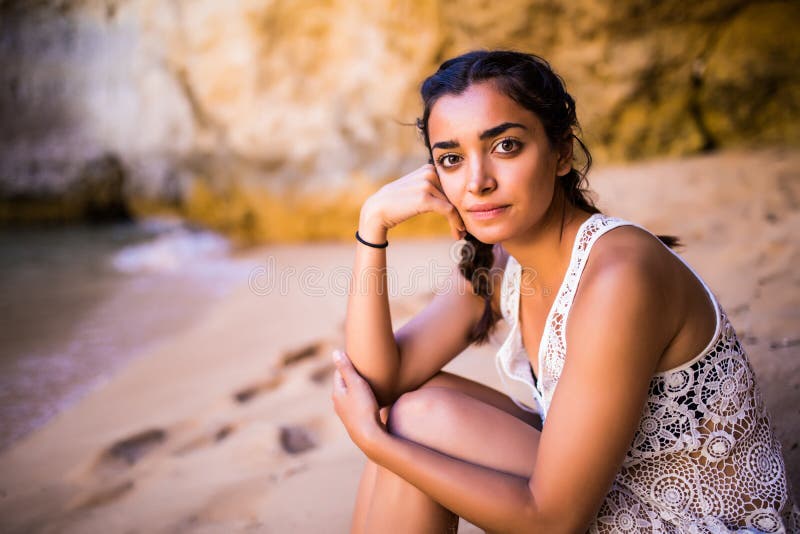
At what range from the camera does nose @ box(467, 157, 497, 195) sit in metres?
1.49

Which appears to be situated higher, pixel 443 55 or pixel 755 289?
pixel 443 55

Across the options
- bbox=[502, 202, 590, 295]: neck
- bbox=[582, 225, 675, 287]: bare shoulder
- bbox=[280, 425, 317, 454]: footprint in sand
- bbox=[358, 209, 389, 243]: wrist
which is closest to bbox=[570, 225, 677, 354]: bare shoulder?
bbox=[582, 225, 675, 287]: bare shoulder

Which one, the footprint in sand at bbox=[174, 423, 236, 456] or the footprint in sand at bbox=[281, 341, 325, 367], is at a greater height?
the footprint in sand at bbox=[174, 423, 236, 456]

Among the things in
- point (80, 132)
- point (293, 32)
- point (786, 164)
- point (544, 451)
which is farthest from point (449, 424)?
point (80, 132)

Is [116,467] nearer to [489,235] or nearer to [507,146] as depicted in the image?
[489,235]

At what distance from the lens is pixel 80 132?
35.4ft

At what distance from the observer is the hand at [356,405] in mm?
1516

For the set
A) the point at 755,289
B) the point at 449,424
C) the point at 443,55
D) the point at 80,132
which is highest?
the point at 443,55

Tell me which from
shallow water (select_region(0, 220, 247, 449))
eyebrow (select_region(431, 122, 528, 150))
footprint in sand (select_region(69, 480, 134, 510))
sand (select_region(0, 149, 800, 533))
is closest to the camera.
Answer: eyebrow (select_region(431, 122, 528, 150))

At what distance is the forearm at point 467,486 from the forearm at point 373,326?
0.34m

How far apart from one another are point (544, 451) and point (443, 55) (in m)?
4.88

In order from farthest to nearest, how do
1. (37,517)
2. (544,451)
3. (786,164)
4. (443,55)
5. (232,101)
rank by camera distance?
(232,101) → (443,55) → (786,164) → (37,517) → (544,451)

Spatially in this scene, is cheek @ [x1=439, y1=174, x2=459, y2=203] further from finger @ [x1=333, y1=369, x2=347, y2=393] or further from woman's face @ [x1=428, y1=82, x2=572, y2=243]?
finger @ [x1=333, y1=369, x2=347, y2=393]

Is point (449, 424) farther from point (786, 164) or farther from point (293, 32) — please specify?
point (293, 32)
